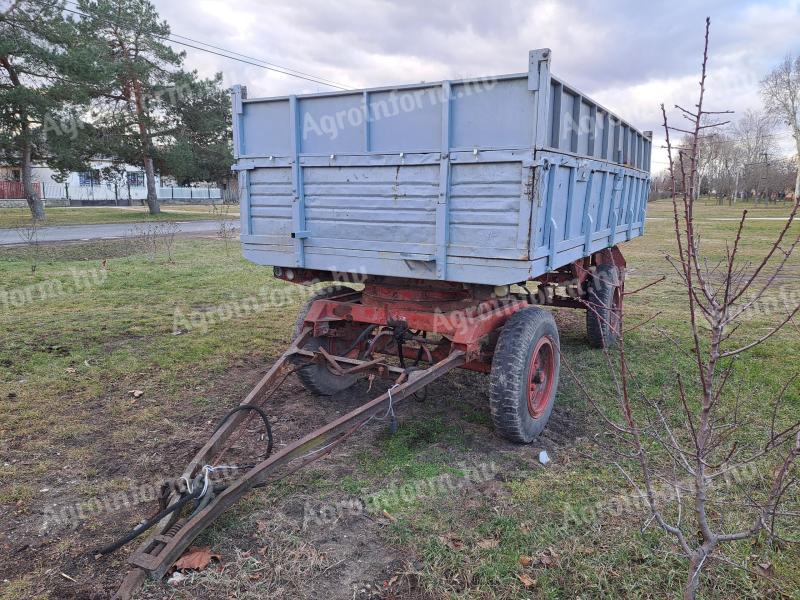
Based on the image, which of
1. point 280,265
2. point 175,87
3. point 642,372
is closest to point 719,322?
point 280,265

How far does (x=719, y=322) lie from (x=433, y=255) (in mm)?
2064

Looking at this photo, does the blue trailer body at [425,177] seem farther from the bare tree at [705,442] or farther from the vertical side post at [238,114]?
the bare tree at [705,442]

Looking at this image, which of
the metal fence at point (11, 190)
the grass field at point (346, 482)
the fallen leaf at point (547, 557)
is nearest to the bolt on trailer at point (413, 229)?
the grass field at point (346, 482)

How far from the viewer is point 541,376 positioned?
440 cm

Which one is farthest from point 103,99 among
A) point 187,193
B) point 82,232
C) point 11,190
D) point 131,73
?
point 187,193

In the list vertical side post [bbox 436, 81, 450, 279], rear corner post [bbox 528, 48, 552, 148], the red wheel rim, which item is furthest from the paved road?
rear corner post [bbox 528, 48, 552, 148]

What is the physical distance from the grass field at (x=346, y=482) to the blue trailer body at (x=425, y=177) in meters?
0.97

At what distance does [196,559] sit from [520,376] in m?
2.26

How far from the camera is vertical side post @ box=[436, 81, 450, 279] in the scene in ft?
11.6

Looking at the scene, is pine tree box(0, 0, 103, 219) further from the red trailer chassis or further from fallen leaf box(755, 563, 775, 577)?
fallen leaf box(755, 563, 775, 577)

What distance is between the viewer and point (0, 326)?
6906 mm

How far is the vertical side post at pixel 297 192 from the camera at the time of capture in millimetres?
4082

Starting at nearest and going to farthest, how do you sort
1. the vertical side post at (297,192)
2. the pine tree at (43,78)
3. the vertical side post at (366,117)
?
the vertical side post at (366,117)
the vertical side post at (297,192)
the pine tree at (43,78)

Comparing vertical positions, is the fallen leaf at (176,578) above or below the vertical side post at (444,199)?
below
